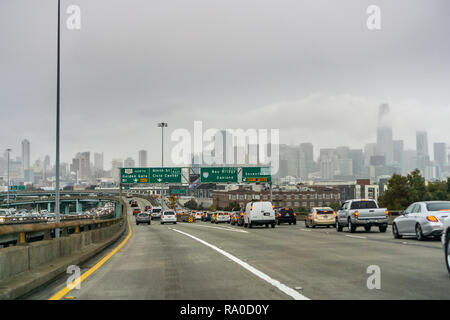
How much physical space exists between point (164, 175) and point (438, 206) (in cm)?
5883

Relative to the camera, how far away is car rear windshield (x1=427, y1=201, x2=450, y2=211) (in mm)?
20703

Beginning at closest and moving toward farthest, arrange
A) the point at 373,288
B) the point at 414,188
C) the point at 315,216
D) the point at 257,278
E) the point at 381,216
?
the point at 373,288 < the point at 257,278 < the point at 381,216 < the point at 315,216 < the point at 414,188

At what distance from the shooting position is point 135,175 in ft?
252

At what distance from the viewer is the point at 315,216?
3897 centimetres

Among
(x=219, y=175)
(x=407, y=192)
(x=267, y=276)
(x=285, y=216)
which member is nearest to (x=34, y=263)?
(x=267, y=276)

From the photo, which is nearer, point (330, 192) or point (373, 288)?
point (373, 288)

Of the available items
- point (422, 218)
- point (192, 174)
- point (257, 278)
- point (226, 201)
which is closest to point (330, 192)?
point (226, 201)

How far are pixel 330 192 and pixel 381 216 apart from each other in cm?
15499

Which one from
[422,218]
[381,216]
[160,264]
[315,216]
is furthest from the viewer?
[315,216]

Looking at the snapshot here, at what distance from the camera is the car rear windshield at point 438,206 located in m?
20.7

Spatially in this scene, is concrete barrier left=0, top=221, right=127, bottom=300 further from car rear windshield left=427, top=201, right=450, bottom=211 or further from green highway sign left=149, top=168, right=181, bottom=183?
green highway sign left=149, top=168, right=181, bottom=183

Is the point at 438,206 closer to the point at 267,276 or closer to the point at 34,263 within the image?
the point at 267,276

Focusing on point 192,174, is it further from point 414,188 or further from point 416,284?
point 416,284

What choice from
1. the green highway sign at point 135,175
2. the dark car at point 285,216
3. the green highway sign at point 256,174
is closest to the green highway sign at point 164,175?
the green highway sign at point 135,175
